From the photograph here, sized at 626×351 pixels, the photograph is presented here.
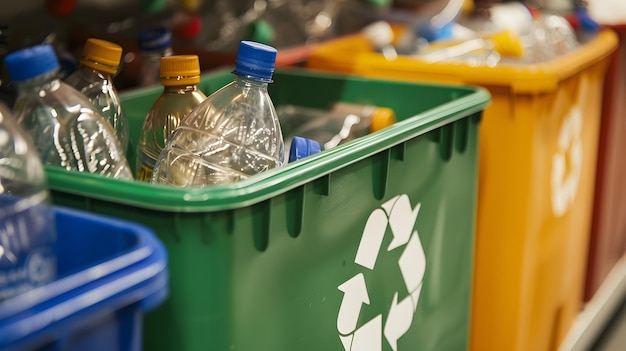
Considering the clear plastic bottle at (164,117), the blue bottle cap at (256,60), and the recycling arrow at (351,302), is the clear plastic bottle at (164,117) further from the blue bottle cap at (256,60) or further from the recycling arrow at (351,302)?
the recycling arrow at (351,302)

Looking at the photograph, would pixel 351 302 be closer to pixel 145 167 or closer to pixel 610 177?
pixel 145 167

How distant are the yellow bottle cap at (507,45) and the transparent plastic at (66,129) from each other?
952 mm

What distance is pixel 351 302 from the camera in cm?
93

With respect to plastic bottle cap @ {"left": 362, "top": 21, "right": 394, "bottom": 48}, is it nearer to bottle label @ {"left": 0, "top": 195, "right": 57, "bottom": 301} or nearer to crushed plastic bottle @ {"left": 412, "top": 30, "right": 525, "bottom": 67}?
crushed plastic bottle @ {"left": 412, "top": 30, "right": 525, "bottom": 67}

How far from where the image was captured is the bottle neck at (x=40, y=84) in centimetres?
74

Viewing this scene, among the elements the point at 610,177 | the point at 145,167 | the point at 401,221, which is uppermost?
the point at 145,167

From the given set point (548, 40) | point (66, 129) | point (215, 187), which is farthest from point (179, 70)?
point (548, 40)

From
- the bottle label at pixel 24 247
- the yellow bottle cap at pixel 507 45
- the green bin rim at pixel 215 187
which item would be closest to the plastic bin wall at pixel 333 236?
the green bin rim at pixel 215 187

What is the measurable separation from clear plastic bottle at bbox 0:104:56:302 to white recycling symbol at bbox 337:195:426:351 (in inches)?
15.4

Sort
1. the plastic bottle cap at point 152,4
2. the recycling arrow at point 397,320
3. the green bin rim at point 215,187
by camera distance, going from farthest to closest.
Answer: the plastic bottle cap at point 152,4 < the recycling arrow at point 397,320 < the green bin rim at point 215,187

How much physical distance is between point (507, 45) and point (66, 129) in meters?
1.01

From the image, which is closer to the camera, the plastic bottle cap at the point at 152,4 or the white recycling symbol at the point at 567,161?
the white recycling symbol at the point at 567,161

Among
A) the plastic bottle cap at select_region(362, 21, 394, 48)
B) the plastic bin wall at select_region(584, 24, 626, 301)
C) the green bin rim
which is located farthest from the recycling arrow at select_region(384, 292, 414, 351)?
the plastic bin wall at select_region(584, 24, 626, 301)

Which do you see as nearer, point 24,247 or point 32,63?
point 24,247
